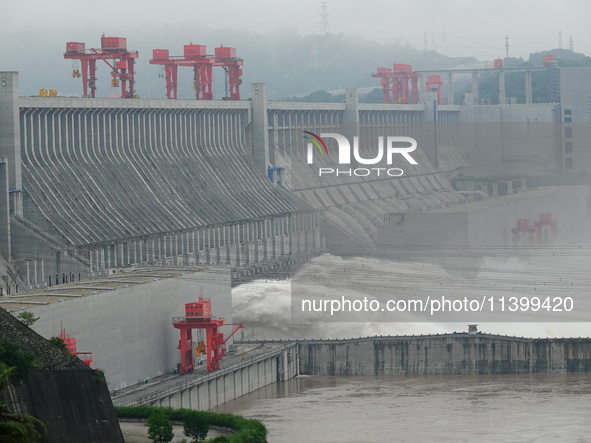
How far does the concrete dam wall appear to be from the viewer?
133 ft

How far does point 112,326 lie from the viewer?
1340 inches

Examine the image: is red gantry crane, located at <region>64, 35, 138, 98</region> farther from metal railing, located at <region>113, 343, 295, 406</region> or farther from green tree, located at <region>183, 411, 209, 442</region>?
green tree, located at <region>183, 411, 209, 442</region>

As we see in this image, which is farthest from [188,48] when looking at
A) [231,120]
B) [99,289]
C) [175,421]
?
[175,421]

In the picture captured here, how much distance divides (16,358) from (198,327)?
48.3 feet

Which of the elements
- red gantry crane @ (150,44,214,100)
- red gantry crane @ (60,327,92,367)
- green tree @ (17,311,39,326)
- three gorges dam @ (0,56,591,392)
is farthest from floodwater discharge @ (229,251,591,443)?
red gantry crane @ (150,44,214,100)

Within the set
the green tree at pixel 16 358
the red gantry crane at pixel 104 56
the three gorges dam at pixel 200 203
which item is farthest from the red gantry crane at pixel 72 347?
the red gantry crane at pixel 104 56

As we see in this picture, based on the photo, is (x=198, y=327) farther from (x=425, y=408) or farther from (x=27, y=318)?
(x=27, y=318)

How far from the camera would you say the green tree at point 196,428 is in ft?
93.4

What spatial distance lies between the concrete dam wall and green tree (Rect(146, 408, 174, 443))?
1446 cm

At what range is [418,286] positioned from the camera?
2114 inches

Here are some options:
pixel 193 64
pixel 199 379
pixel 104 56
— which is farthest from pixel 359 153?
pixel 199 379

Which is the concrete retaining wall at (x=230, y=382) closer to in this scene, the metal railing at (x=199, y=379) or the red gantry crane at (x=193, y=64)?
the metal railing at (x=199, y=379)

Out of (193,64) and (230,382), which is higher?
(193,64)

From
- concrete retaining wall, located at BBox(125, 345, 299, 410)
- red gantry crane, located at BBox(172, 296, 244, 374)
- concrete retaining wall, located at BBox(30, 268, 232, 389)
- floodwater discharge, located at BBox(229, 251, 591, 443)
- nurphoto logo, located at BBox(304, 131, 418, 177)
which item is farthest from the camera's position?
nurphoto logo, located at BBox(304, 131, 418, 177)
